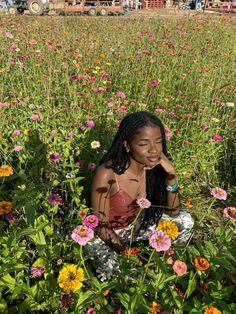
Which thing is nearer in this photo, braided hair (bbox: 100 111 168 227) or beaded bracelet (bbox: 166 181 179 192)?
braided hair (bbox: 100 111 168 227)

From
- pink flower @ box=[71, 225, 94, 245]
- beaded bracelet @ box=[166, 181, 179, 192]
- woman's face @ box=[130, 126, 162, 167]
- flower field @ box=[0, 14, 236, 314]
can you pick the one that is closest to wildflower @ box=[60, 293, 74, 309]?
flower field @ box=[0, 14, 236, 314]

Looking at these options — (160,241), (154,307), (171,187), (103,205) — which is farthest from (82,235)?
(171,187)

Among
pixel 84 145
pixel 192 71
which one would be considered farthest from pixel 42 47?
pixel 84 145

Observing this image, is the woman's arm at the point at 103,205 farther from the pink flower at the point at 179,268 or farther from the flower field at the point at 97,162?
the pink flower at the point at 179,268

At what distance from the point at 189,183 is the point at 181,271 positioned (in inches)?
59.9

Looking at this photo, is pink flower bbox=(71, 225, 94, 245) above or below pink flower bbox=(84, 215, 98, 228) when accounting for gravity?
above

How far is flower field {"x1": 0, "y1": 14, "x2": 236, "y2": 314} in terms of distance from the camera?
43.1 inches

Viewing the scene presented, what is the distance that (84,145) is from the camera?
2154 mm

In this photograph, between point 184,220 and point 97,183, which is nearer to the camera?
point 97,183

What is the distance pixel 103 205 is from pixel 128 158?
0.28 m

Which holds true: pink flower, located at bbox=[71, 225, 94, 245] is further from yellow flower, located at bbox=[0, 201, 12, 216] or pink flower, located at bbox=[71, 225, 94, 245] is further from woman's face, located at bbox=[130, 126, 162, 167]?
woman's face, located at bbox=[130, 126, 162, 167]

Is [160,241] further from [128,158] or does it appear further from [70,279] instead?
[128,158]

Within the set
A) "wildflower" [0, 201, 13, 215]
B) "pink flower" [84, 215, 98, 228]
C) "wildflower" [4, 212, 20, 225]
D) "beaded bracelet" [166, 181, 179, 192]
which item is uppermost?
"pink flower" [84, 215, 98, 228]

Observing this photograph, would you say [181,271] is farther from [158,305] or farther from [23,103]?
[23,103]
